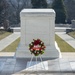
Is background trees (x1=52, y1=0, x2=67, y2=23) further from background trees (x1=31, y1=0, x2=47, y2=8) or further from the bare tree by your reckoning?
the bare tree

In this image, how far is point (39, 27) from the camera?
1121cm

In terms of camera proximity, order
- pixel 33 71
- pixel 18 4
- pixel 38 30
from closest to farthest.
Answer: pixel 33 71 → pixel 38 30 → pixel 18 4

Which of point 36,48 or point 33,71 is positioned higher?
point 36,48

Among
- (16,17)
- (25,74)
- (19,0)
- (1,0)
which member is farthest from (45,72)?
(19,0)

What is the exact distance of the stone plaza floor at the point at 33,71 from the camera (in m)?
9.16

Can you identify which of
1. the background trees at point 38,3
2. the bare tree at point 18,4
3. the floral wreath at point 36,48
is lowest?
the bare tree at point 18,4

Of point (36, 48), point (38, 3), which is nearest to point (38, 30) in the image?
point (36, 48)

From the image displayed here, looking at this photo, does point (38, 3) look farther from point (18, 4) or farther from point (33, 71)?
point (33, 71)

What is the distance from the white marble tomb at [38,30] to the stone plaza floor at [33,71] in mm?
433

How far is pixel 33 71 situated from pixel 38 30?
2418 mm

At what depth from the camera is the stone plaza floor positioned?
9.16 meters

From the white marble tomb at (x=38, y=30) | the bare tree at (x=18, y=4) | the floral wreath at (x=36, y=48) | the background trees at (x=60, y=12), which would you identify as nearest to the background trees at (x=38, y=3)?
the background trees at (x=60, y=12)

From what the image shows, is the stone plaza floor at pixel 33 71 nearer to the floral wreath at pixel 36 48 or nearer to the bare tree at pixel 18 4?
the floral wreath at pixel 36 48

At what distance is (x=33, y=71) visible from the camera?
30.2ft
